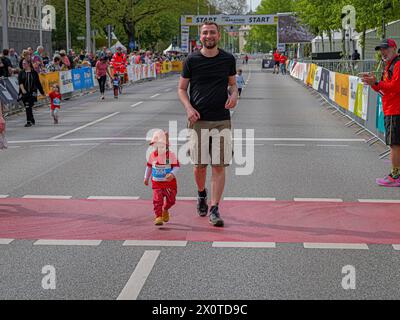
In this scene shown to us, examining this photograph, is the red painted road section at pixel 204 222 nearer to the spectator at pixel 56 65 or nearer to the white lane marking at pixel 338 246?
the white lane marking at pixel 338 246

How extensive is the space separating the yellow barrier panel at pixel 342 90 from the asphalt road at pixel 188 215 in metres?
0.68

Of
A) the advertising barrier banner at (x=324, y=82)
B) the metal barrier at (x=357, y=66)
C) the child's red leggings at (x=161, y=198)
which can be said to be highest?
the metal barrier at (x=357, y=66)

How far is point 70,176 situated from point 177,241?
4514 mm

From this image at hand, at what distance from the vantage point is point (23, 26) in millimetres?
73812

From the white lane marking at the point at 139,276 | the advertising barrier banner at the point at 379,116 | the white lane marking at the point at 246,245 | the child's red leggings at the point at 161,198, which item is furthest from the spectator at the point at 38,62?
the white lane marking at the point at 139,276

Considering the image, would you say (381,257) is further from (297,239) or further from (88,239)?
(88,239)

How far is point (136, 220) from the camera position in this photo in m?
8.16

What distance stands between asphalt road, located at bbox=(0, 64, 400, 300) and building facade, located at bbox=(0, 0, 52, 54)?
49625 mm

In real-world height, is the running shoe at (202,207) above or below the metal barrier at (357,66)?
below

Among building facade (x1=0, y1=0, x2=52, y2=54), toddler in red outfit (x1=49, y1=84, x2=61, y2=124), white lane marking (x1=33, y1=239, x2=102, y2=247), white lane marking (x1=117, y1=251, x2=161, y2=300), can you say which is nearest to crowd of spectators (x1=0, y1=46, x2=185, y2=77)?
toddler in red outfit (x1=49, y1=84, x2=61, y2=124)

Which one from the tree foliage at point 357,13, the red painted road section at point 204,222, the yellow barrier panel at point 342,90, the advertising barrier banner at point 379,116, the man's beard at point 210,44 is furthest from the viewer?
the tree foliage at point 357,13

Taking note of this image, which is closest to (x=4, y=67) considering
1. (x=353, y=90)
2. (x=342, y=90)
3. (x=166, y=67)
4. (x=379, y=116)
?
(x=342, y=90)

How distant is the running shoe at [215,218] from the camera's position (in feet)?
25.6

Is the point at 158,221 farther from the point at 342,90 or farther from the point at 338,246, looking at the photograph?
the point at 342,90
